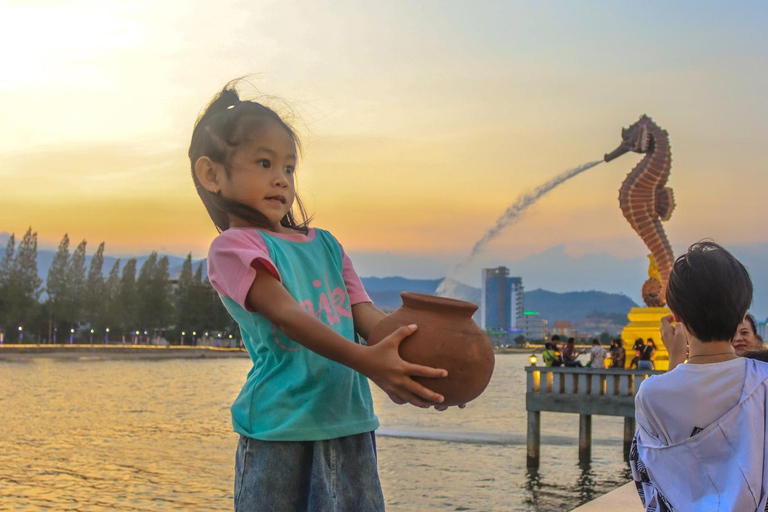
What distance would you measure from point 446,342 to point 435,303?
109 millimetres

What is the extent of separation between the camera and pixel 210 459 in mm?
23562

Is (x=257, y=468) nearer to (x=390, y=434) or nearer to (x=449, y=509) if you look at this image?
(x=449, y=509)

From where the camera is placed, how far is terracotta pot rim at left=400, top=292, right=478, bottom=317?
224 centimetres

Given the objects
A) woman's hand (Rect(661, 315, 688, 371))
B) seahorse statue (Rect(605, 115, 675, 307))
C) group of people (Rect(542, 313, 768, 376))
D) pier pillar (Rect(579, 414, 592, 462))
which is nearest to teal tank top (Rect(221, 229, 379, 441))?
woman's hand (Rect(661, 315, 688, 371))

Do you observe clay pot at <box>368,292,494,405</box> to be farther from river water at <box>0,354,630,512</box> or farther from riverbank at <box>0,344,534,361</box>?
riverbank at <box>0,344,534,361</box>

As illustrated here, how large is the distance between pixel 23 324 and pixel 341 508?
107382mm

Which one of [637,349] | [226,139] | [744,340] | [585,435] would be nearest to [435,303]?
[226,139]

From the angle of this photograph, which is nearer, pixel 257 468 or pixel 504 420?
pixel 257 468

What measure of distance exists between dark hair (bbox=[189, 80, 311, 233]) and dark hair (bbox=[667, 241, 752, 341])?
3.88 feet

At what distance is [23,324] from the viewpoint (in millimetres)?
101625

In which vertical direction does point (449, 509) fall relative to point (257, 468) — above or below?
below

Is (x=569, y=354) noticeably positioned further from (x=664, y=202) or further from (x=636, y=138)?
(x=636, y=138)

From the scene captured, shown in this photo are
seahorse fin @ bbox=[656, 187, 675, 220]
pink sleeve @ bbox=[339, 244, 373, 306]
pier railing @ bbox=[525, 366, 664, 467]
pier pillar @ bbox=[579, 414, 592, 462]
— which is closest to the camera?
pink sleeve @ bbox=[339, 244, 373, 306]

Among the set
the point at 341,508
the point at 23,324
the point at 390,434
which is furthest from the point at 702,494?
the point at 23,324
